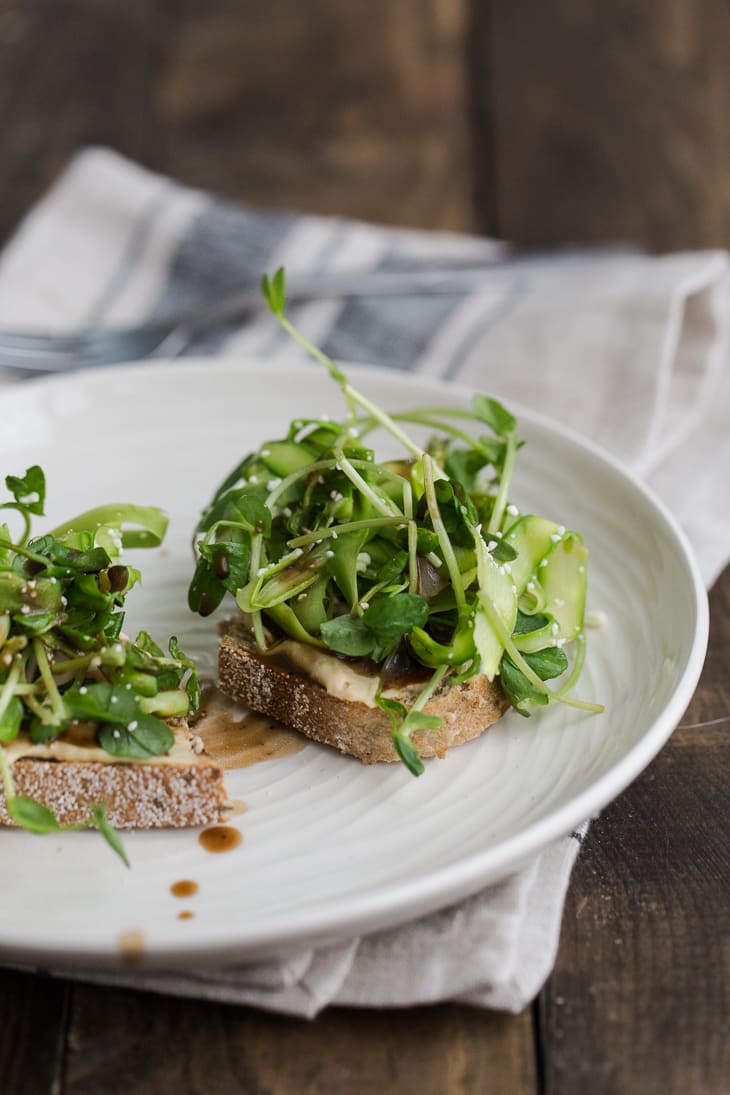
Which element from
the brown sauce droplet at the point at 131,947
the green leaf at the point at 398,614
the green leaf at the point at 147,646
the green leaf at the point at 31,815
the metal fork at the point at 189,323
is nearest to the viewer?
the brown sauce droplet at the point at 131,947

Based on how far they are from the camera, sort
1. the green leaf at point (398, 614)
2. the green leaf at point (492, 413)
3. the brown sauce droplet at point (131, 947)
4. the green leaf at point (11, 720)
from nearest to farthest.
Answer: the brown sauce droplet at point (131, 947), the green leaf at point (11, 720), the green leaf at point (398, 614), the green leaf at point (492, 413)

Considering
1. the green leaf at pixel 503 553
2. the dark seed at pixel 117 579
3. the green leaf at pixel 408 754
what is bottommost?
the green leaf at pixel 408 754

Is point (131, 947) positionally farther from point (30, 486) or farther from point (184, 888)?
point (30, 486)

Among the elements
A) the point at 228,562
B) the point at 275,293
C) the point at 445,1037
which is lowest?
the point at 445,1037

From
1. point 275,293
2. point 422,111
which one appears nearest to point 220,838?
point 275,293

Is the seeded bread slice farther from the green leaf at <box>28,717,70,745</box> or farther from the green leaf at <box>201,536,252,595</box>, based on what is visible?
the green leaf at <box>28,717,70,745</box>

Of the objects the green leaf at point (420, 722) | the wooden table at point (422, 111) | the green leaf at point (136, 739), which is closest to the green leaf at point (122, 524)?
the green leaf at point (136, 739)

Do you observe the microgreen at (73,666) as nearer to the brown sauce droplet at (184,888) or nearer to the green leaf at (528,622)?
the brown sauce droplet at (184,888)

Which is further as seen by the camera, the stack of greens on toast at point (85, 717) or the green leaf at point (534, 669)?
the green leaf at point (534, 669)
